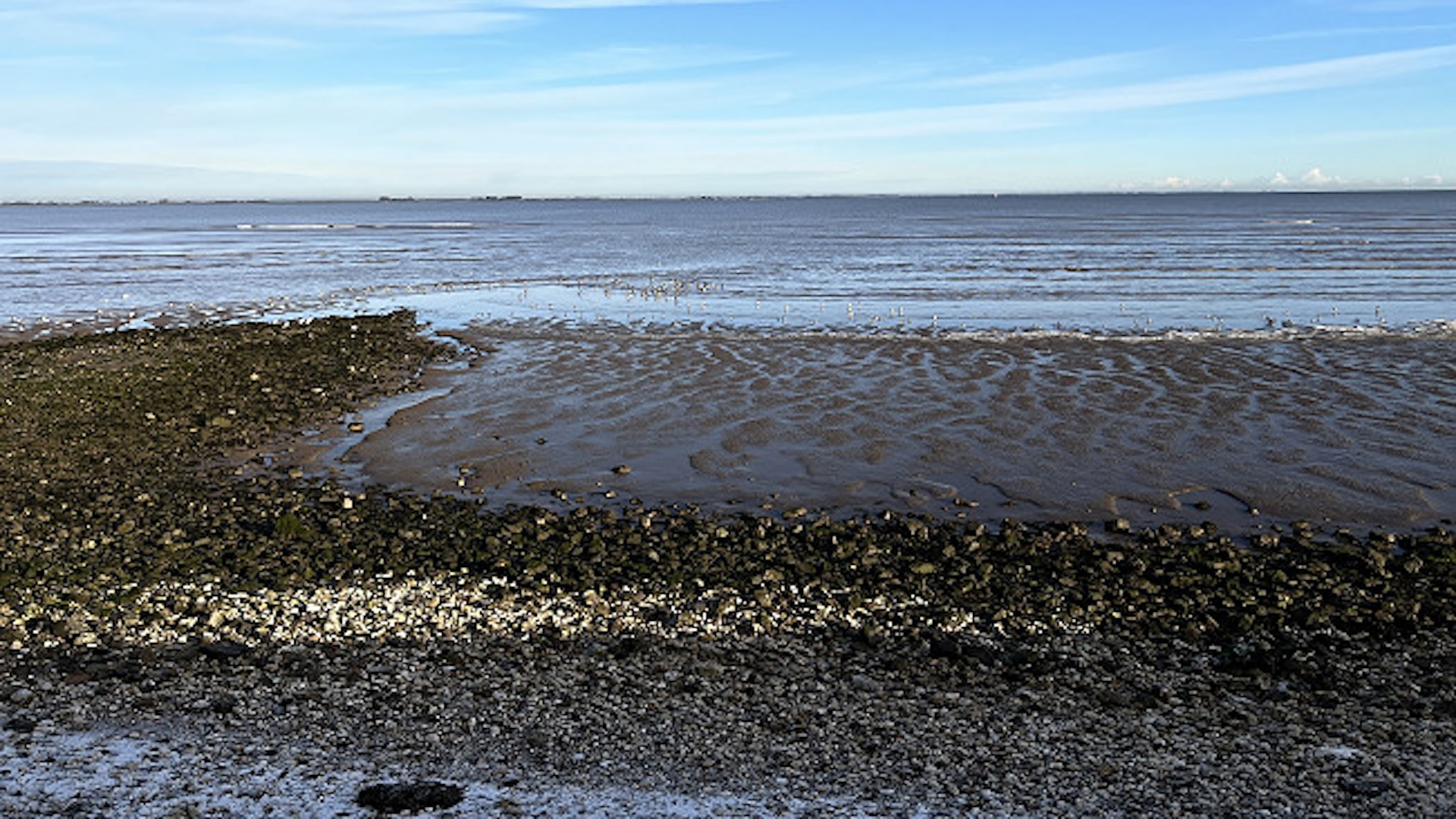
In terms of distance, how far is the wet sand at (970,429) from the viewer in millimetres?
14320

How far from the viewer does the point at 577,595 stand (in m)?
10.5

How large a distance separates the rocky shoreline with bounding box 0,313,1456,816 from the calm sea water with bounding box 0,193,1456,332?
18.9m

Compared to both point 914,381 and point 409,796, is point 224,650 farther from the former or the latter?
point 914,381

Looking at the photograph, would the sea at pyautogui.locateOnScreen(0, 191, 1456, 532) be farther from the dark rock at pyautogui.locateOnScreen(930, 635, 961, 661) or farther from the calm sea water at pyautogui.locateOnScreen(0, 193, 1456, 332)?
the dark rock at pyautogui.locateOnScreen(930, 635, 961, 661)

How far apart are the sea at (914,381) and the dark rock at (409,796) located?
7.13 m

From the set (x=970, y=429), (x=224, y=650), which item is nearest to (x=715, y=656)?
(x=224, y=650)

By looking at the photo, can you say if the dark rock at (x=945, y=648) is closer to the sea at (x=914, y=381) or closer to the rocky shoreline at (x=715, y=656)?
the rocky shoreline at (x=715, y=656)

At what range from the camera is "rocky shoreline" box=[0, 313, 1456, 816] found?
721 centimetres

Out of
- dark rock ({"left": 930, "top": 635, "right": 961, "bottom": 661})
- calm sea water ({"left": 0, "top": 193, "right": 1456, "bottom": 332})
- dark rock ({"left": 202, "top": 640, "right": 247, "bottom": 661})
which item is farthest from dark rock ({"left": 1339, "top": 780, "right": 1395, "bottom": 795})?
calm sea water ({"left": 0, "top": 193, "right": 1456, "bottom": 332})

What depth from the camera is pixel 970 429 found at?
18094 millimetres

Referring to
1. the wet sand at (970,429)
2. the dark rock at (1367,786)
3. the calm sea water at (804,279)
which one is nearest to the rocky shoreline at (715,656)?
the dark rock at (1367,786)

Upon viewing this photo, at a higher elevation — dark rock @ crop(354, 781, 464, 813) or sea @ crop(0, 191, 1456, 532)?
sea @ crop(0, 191, 1456, 532)

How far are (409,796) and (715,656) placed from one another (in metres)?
2.93

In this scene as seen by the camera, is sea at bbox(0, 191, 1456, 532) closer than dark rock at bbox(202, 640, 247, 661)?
No
